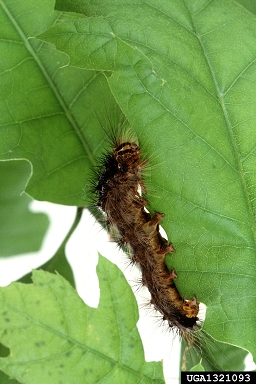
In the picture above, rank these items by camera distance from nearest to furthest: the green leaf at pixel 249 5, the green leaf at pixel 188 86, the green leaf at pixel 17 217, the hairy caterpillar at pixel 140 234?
1. the green leaf at pixel 188 86
2. the green leaf at pixel 249 5
3. the hairy caterpillar at pixel 140 234
4. the green leaf at pixel 17 217

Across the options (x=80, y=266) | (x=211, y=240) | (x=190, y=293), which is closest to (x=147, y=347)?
(x=80, y=266)

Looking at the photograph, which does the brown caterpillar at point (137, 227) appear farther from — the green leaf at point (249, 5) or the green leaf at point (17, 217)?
the green leaf at point (249, 5)

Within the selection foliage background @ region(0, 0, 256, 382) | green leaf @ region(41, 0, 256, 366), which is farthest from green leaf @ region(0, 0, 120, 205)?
green leaf @ region(41, 0, 256, 366)

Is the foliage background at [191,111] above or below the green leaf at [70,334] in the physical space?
above

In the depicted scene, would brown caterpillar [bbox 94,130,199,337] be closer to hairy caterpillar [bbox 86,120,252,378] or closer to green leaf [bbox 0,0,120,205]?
hairy caterpillar [bbox 86,120,252,378]

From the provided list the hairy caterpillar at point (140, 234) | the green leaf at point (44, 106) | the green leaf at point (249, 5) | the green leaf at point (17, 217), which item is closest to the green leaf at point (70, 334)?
the hairy caterpillar at point (140, 234)

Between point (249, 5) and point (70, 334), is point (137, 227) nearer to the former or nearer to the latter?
point (70, 334)

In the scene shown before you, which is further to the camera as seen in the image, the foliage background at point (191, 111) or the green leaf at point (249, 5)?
the green leaf at point (249, 5)
